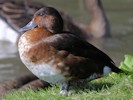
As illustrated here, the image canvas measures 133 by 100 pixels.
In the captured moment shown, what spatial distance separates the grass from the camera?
18.7ft

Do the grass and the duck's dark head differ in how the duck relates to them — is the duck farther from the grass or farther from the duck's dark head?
the grass

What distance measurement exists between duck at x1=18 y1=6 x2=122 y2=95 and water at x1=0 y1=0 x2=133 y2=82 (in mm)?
4175

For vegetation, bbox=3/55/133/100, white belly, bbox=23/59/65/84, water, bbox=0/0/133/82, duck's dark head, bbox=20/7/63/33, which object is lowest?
water, bbox=0/0/133/82

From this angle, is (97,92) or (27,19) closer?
(97,92)

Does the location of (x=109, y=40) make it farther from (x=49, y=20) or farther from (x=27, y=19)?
(x=49, y=20)

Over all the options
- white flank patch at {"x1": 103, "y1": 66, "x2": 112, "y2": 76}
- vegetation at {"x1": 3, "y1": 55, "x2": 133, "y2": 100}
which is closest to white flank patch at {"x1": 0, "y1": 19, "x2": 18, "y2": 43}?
vegetation at {"x1": 3, "y1": 55, "x2": 133, "y2": 100}

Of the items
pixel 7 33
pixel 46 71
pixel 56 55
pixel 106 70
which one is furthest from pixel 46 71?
pixel 7 33

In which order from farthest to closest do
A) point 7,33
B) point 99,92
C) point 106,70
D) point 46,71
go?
point 7,33 → point 106,70 → point 99,92 → point 46,71

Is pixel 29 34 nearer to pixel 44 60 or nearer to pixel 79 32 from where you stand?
pixel 44 60

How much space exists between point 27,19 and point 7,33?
2.42 feet

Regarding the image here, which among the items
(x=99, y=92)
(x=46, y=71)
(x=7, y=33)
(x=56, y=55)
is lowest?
(x=7, y=33)

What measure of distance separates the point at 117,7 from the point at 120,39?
2854 mm

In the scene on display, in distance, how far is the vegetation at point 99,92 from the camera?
5703 millimetres

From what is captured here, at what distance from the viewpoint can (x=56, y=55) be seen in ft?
18.9
